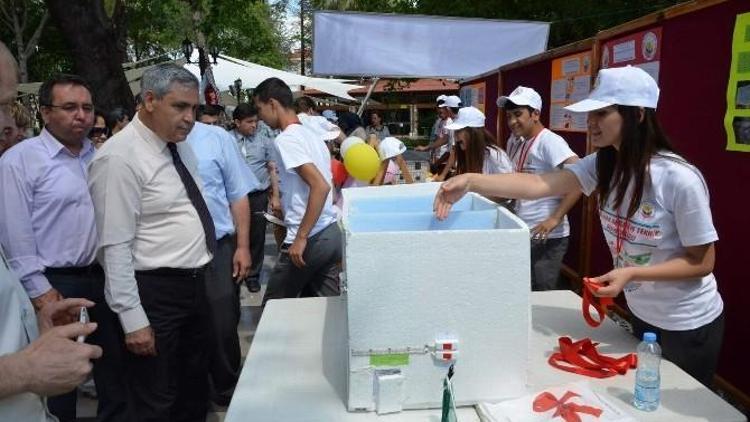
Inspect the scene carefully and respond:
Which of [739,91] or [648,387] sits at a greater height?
[739,91]

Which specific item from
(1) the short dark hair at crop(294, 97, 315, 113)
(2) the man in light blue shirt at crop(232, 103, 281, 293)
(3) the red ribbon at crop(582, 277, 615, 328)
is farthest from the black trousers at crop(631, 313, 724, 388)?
(1) the short dark hair at crop(294, 97, 315, 113)

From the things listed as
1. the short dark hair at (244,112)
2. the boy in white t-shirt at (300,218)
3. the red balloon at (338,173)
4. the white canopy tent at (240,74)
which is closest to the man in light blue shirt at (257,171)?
the short dark hair at (244,112)

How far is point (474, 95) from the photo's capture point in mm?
8633

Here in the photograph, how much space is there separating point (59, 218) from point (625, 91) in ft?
8.20

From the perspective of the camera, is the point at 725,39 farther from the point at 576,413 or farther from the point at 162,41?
the point at 162,41

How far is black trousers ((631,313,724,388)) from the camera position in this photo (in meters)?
1.92

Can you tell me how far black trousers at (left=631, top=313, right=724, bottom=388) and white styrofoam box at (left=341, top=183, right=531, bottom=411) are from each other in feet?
2.21

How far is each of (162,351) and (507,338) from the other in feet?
5.42

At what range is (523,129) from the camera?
370 centimetres

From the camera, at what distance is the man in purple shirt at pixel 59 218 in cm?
260

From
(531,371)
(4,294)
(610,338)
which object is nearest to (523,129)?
(610,338)

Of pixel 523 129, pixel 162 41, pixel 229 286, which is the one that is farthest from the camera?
pixel 162 41

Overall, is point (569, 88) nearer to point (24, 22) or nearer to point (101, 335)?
point (101, 335)

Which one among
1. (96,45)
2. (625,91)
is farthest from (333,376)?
(96,45)
